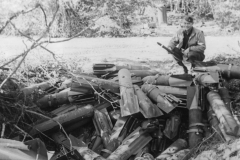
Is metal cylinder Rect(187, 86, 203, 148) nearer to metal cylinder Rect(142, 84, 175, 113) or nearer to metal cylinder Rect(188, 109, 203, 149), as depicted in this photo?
metal cylinder Rect(188, 109, 203, 149)

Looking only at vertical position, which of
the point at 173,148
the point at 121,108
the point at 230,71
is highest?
the point at 230,71

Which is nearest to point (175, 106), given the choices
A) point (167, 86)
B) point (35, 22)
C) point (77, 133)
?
point (167, 86)

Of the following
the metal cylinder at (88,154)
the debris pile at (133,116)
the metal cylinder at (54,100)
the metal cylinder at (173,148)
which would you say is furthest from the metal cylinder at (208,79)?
the metal cylinder at (54,100)

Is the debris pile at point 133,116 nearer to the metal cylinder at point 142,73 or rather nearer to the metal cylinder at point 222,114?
the metal cylinder at point 222,114

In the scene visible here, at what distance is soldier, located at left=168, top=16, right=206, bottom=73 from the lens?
6535 millimetres

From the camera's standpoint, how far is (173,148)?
4.09 meters

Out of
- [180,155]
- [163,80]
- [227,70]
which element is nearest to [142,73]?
[163,80]

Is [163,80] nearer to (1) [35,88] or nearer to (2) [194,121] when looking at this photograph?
(2) [194,121]

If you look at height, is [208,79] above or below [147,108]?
above

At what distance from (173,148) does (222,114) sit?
0.87 m

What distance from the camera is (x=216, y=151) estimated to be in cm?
340

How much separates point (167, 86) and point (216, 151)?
6.45 feet

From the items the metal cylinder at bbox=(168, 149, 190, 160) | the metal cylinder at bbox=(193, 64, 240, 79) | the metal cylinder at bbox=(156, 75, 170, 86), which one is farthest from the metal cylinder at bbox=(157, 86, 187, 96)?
the metal cylinder at bbox=(168, 149, 190, 160)

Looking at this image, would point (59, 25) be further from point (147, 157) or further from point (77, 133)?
point (147, 157)
